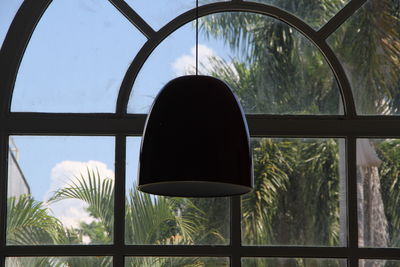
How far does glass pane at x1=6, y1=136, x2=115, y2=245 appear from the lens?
4.37 metres

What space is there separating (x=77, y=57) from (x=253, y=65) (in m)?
1.25

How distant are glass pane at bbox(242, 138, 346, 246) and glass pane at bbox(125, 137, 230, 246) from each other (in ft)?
0.62

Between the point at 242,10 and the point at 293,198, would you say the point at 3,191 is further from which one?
the point at 242,10

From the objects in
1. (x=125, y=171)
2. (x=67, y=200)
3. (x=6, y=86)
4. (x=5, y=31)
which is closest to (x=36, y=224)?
(x=67, y=200)

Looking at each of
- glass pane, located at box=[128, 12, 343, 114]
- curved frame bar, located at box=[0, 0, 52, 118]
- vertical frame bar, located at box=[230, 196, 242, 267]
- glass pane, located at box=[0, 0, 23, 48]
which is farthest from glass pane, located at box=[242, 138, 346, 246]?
glass pane, located at box=[0, 0, 23, 48]

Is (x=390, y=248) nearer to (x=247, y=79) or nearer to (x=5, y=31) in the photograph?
(x=247, y=79)

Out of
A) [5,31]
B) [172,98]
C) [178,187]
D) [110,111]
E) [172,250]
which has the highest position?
[5,31]

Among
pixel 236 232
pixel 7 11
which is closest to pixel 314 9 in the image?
pixel 236 232

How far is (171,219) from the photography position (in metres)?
4.40

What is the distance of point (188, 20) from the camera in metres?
4.55

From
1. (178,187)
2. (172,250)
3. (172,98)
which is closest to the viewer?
(172,98)

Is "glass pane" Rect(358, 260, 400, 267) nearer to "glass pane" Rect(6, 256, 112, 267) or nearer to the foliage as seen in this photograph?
the foliage

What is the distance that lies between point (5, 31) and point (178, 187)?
2.29m

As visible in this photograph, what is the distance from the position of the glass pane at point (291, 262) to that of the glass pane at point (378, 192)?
225 mm
